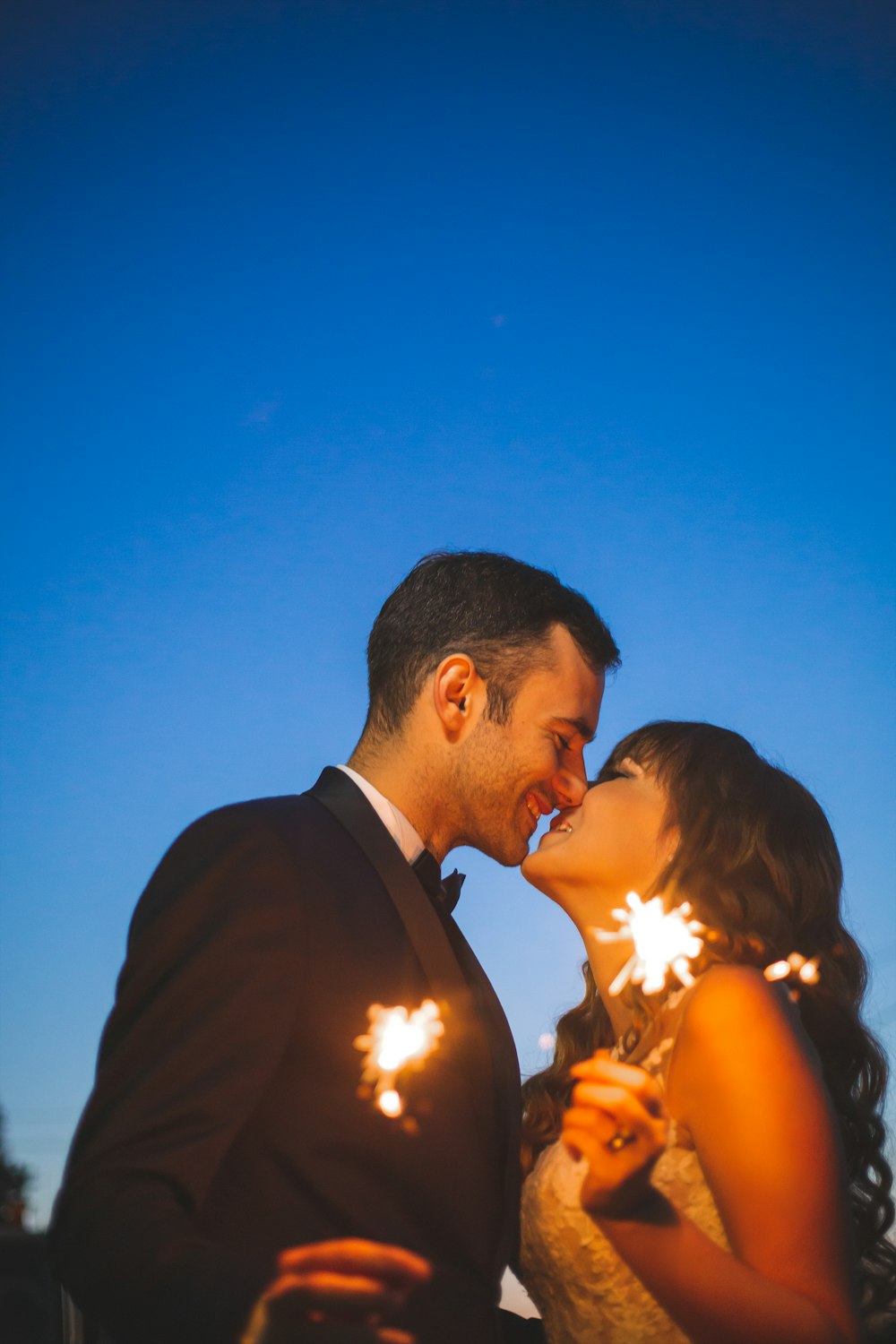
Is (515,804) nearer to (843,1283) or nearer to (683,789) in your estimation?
(683,789)

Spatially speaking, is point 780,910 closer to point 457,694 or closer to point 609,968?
point 609,968

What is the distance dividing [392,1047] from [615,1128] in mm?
744

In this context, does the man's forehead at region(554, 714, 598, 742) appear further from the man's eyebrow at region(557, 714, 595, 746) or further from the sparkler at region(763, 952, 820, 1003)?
the sparkler at region(763, 952, 820, 1003)

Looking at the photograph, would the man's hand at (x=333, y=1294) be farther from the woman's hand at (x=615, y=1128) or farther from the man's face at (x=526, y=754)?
the man's face at (x=526, y=754)

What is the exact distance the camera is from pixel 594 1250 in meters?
3.97

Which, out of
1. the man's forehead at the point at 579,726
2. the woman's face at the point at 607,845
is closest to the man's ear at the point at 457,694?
the man's forehead at the point at 579,726

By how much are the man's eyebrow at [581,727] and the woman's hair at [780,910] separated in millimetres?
733

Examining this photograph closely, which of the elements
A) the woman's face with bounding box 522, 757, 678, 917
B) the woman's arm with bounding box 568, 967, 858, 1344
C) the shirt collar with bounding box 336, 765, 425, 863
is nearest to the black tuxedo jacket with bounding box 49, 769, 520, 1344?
the shirt collar with bounding box 336, 765, 425, 863

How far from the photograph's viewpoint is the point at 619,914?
482 cm

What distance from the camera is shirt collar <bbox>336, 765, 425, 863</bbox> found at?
153 inches

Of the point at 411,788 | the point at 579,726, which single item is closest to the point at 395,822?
the point at 411,788

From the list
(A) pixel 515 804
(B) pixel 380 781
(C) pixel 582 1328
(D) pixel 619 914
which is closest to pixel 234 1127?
(B) pixel 380 781

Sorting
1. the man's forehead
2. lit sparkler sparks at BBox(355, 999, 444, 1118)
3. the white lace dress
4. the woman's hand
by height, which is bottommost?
the white lace dress

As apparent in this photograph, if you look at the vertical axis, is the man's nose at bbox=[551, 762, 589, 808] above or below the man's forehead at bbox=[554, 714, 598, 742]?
below
